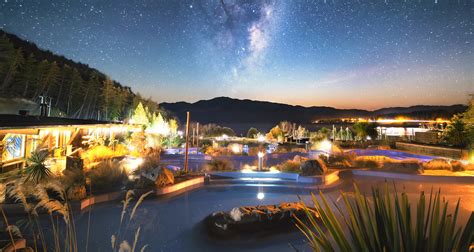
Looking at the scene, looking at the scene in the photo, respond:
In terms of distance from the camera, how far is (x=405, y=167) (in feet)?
37.3

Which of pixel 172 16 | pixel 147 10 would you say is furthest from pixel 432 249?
pixel 172 16

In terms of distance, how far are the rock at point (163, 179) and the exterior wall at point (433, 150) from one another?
13692mm

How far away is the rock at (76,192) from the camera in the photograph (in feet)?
21.3

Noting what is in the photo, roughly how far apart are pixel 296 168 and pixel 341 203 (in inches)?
143

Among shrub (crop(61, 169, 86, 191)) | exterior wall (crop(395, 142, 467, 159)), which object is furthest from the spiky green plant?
exterior wall (crop(395, 142, 467, 159))

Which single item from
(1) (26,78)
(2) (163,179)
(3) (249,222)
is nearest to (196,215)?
(3) (249,222)

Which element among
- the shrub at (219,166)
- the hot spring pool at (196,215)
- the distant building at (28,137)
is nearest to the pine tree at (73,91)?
the distant building at (28,137)

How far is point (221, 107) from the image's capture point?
92625mm

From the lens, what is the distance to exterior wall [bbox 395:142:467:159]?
14.4 m

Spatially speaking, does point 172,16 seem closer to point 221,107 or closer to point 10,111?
point 10,111

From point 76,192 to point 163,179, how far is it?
2251 mm

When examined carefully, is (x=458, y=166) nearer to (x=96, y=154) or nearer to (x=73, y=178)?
(x=73, y=178)

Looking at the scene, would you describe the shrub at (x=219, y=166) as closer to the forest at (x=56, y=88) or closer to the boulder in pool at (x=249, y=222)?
the boulder in pool at (x=249, y=222)

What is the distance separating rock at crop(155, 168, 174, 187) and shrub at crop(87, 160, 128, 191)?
3.07ft
